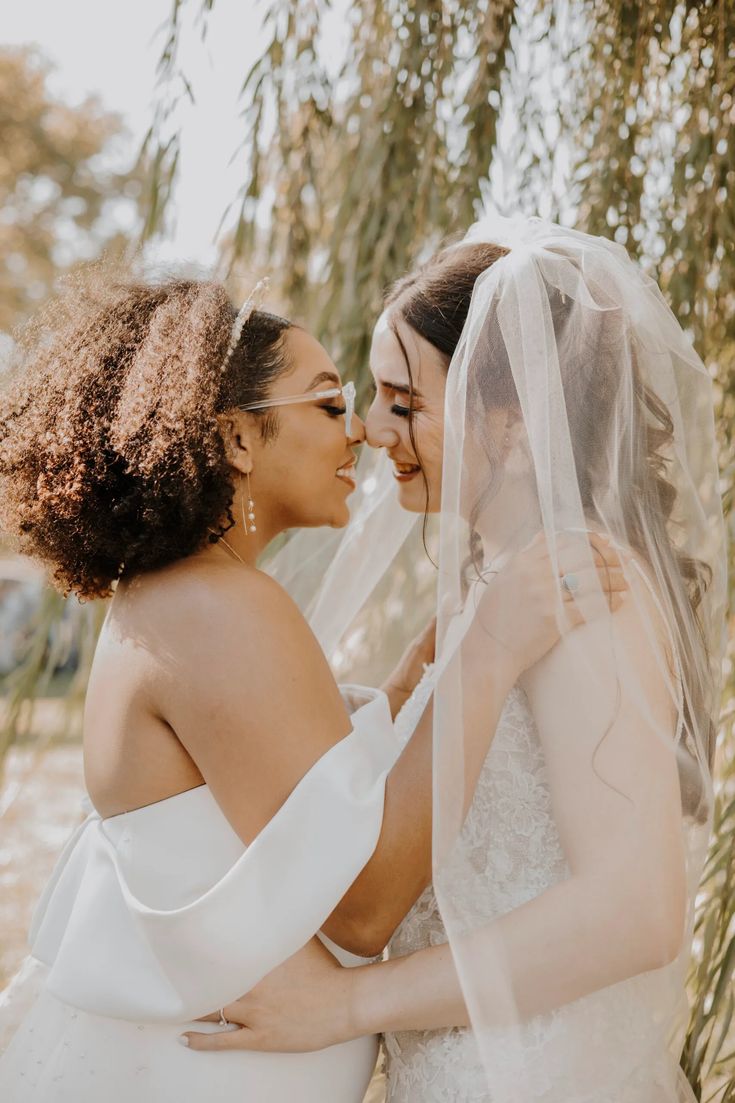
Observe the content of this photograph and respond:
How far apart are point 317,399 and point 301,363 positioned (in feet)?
0.24

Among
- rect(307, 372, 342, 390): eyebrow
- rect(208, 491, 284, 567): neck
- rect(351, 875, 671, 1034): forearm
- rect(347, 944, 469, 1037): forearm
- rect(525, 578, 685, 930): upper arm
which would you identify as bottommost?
rect(347, 944, 469, 1037): forearm

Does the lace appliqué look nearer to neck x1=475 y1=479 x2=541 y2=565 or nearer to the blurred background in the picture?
neck x1=475 y1=479 x2=541 y2=565

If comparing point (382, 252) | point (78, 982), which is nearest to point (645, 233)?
point (382, 252)

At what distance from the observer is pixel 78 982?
1.74 m

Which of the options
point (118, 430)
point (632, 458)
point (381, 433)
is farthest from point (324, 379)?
point (632, 458)

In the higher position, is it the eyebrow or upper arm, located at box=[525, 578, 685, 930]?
the eyebrow

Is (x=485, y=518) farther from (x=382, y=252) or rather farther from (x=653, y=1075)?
(x=382, y=252)

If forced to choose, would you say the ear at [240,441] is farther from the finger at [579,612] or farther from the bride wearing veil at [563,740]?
the finger at [579,612]

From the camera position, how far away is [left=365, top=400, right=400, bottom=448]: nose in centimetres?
217

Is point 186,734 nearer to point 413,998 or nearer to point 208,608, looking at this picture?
point 208,608

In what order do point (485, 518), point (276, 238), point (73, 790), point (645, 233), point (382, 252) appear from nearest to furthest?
point (485, 518)
point (645, 233)
point (382, 252)
point (276, 238)
point (73, 790)

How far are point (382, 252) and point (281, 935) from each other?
166 centimetres

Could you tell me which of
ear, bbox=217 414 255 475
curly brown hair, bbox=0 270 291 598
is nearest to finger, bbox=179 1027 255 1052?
curly brown hair, bbox=0 270 291 598

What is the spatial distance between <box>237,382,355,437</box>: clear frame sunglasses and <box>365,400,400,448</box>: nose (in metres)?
0.05
